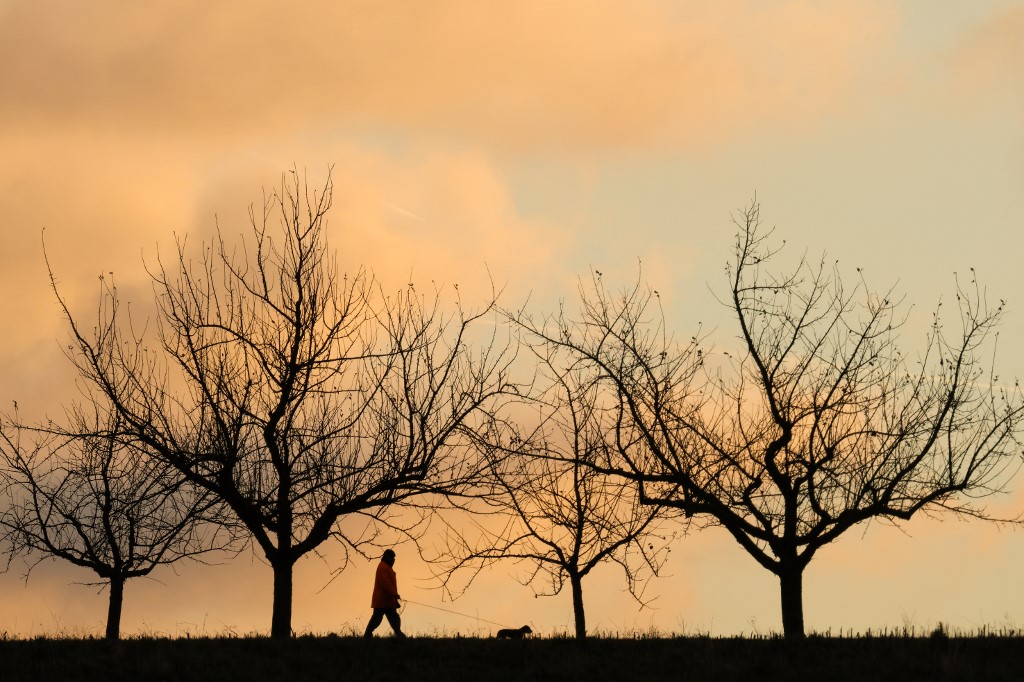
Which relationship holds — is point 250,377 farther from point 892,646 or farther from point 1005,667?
point 1005,667

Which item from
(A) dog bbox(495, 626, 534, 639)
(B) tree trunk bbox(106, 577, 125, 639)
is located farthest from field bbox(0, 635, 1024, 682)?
(B) tree trunk bbox(106, 577, 125, 639)

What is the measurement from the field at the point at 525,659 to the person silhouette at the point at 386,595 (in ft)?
5.77

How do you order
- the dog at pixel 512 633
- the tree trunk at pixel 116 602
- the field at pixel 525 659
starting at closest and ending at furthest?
the field at pixel 525 659 < the dog at pixel 512 633 < the tree trunk at pixel 116 602

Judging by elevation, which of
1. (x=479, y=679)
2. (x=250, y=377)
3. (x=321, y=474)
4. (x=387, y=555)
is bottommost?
(x=479, y=679)

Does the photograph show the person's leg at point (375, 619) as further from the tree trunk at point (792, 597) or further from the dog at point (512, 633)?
the tree trunk at point (792, 597)

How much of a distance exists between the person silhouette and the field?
1760 millimetres

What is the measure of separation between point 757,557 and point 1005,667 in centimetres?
643

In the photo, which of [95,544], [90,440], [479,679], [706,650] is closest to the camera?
[479,679]

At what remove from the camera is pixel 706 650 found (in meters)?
16.2

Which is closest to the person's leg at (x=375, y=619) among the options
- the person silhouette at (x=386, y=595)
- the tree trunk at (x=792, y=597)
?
the person silhouette at (x=386, y=595)

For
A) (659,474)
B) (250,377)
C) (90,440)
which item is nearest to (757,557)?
(659,474)

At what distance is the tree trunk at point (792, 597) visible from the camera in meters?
20.8

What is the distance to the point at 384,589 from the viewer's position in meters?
19.1

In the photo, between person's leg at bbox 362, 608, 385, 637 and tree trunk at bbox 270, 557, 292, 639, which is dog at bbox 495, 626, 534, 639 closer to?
person's leg at bbox 362, 608, 385, 637
